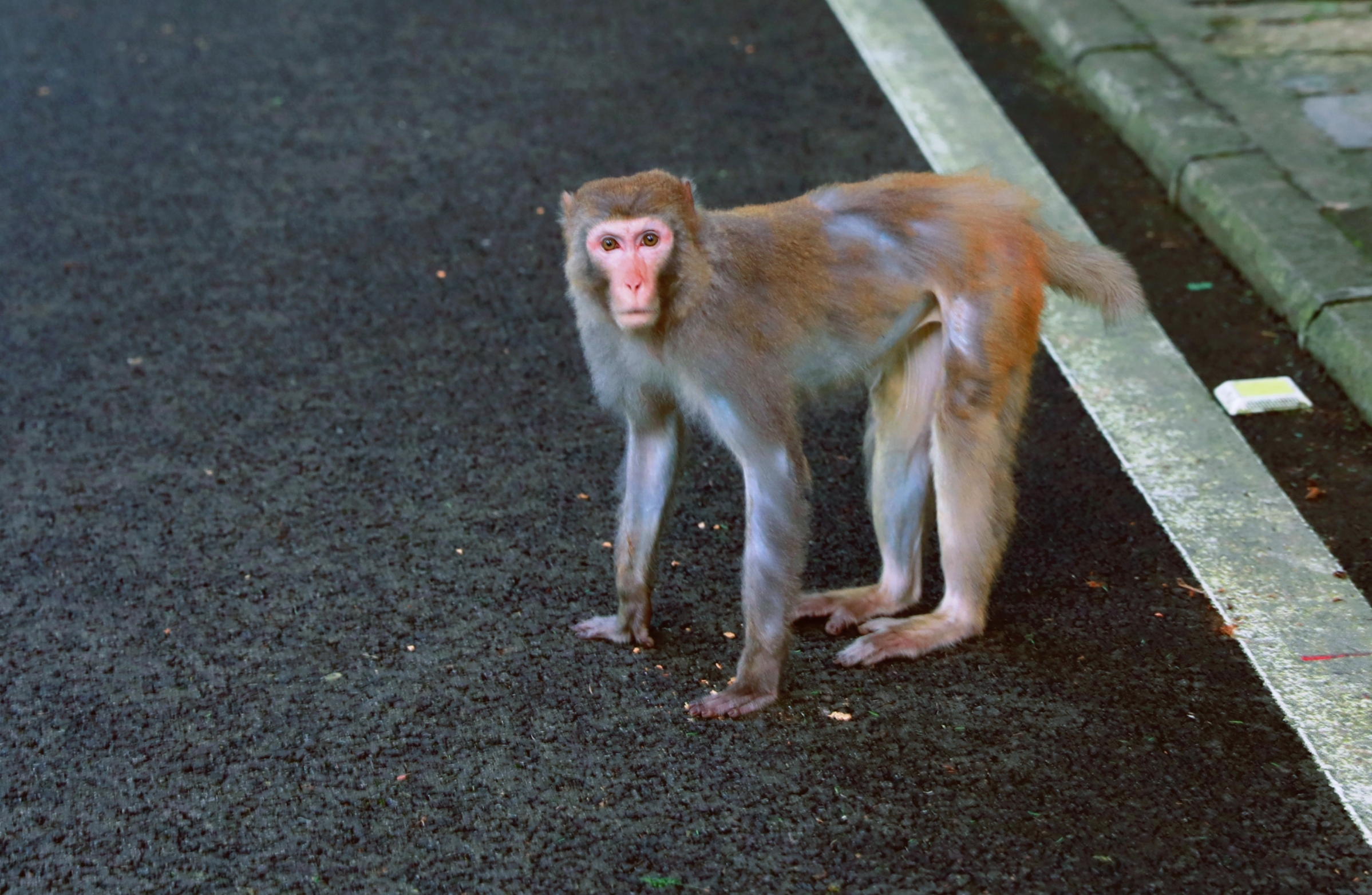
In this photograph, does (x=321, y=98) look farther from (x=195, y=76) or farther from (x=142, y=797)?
(x=142, y=797)

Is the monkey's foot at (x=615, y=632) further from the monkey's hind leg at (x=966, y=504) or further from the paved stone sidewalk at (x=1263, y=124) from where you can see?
the paved stone sidewalk at (x=1263, y=124)

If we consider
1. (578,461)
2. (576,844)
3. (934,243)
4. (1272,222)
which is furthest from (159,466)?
(1272,222)

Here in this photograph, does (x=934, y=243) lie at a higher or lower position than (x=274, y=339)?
higher

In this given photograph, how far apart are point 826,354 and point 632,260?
588 mm

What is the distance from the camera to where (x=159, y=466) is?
4.42 m

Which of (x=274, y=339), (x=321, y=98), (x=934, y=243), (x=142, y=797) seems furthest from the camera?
(x=321, y=98)

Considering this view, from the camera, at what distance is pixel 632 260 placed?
307 cm

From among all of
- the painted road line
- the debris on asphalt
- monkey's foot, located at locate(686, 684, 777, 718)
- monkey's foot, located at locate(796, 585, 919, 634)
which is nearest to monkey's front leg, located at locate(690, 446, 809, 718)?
monkey's foot, located at locate(686, 684, 777, 718)

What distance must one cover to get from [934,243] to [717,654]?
114 cm

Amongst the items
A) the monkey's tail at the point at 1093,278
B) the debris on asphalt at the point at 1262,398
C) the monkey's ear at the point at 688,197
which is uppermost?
the monkey's ear at the point at 688,197

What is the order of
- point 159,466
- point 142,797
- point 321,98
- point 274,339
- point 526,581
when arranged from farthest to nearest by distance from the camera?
point 321,98
point 274,339
point 159,466
point 526,581
point 142,797

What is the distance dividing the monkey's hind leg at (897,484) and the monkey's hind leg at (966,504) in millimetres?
107

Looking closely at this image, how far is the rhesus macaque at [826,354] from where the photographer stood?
3172 mm

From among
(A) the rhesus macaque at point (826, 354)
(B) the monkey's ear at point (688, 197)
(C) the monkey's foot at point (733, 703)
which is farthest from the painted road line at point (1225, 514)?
(C) the monkey's foot at point (733, 703)
